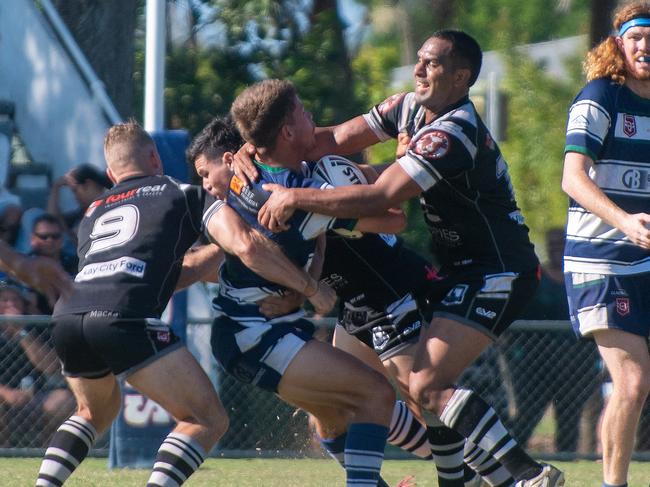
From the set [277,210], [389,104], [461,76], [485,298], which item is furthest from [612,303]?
[277,210]

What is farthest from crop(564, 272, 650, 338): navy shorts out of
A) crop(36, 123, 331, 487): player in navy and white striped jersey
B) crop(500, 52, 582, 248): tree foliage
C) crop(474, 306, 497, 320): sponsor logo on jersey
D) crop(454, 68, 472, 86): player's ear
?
crop(500, 52, 582, 248): tree foliage

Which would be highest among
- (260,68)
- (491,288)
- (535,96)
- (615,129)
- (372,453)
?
(615,129)

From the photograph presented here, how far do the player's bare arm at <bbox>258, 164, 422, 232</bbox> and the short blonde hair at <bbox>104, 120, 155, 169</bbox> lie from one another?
0.70 m

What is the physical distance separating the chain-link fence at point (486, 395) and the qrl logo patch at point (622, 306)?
375cm

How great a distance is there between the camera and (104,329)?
5.57 metres

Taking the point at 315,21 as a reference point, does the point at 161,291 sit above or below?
above

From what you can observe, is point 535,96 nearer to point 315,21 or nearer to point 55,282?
point 315,21

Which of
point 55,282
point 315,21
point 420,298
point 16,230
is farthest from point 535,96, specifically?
point 55,282

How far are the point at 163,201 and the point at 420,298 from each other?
142 centimetres

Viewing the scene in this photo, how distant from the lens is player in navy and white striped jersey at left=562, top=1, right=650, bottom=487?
5.80 meters

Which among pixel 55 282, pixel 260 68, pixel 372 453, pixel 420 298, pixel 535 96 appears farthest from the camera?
pixel 535 96

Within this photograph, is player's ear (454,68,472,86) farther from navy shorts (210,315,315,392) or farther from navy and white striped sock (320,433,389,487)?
navy and white striped sock (320,433,389,487)

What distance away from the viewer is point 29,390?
9422 mm

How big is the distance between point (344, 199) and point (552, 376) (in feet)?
15.1
